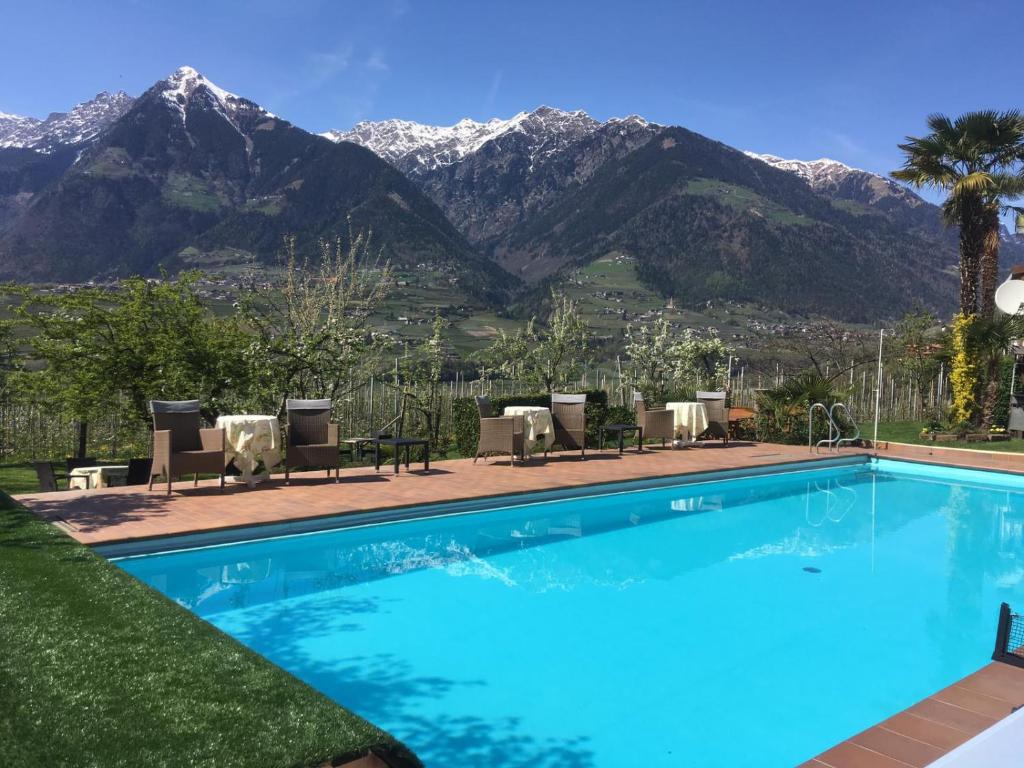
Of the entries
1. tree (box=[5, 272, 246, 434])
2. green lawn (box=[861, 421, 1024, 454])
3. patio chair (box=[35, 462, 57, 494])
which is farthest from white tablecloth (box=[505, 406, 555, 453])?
green lawn (box=[861, 421, 1024, 454])

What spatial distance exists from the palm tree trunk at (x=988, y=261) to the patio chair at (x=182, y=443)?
1557 centimetres

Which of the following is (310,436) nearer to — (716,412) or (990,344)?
(716,412)

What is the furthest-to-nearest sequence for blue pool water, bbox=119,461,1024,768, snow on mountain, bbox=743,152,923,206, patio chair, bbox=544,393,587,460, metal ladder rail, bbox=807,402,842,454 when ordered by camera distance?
snow on mountain, bbox=743,152,923,206
metal ladder rail, bbox=807,402,842,454
patio chair, bbox=544,393,587,460
blue pool water, bbox=119,461,1024,768

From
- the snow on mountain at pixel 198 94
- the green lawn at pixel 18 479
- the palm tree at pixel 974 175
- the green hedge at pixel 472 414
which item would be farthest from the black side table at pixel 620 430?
the snow on mountain at pixel 198 94

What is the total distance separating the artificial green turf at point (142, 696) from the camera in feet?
7.58

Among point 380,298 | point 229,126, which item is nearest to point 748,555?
point 380,298

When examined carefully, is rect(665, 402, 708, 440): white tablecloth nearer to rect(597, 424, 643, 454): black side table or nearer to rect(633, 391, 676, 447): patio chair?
rect(633, 391, 676, 447): patio chair

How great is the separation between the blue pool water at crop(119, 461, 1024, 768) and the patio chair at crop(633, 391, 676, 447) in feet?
12.0

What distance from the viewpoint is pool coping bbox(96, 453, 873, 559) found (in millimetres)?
5616

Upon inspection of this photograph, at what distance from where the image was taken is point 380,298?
12.7 metres

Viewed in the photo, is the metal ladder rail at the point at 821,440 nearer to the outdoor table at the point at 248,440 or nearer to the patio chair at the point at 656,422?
the patio chair at the point at 656,422

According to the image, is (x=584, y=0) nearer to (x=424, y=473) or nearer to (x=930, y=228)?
(x=424, y=473)

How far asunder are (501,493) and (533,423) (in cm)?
241

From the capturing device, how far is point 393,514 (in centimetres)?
712
